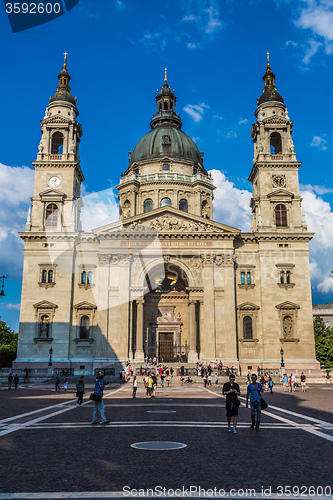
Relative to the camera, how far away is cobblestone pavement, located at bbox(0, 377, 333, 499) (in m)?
8.63

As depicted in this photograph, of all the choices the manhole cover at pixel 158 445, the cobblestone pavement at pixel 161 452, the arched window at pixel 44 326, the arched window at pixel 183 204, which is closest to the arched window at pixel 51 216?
the arched window at pixel 44 326

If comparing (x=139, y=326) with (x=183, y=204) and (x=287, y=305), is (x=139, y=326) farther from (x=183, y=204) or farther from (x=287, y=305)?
(x=183, y=204)

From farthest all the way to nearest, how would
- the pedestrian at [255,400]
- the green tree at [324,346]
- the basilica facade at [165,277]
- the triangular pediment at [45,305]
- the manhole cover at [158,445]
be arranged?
the green tree at [324,346] → the triangular pediment at [45,305] → the basilica facade at [165,277] → the pedestrian at [255,400] → the manhole cover at [158,445]

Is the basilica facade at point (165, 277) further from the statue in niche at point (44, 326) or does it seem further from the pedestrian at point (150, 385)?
the pedestrian at point (150, 385)

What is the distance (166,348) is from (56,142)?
29824 millimetres

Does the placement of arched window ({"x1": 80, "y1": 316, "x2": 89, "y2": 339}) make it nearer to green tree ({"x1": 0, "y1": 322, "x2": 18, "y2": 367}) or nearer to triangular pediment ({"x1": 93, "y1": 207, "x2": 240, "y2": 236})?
triangular pediment ({"x1": 93, "y1": 207, "x2": 240, "y2": 236})

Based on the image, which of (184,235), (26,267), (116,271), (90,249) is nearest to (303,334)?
(184,235)

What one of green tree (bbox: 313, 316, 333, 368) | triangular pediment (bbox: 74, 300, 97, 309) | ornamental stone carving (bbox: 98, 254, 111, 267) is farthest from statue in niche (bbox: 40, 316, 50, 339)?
green tree (bbox: 313, 316, 333, 368)

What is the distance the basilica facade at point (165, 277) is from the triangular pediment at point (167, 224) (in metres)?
0.12

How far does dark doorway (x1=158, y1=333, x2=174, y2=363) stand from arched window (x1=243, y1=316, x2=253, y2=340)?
9279mm

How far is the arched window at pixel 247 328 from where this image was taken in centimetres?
5212

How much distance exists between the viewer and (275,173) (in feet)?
185

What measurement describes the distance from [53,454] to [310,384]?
3593 cm

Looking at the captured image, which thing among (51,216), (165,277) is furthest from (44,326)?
(165,277)
